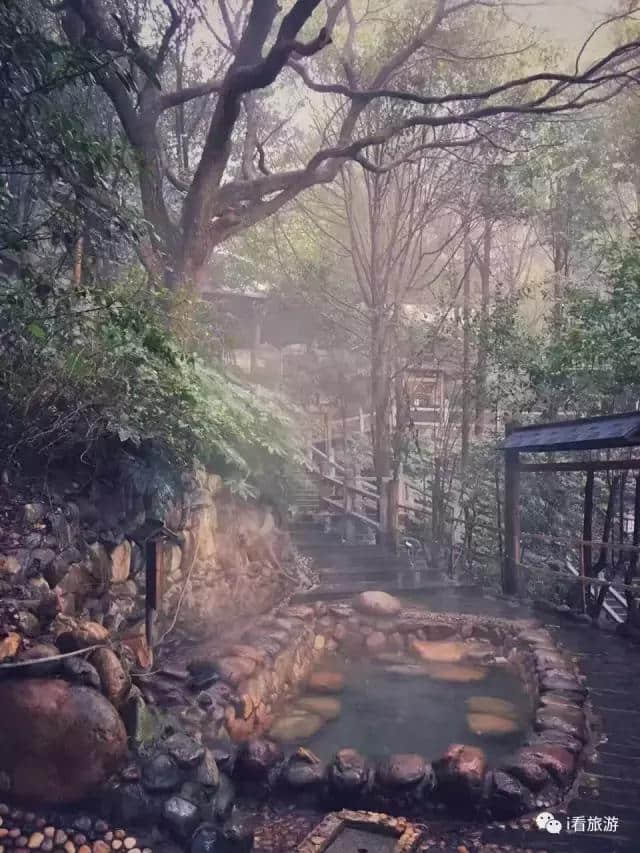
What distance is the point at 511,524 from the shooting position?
9.13 meters

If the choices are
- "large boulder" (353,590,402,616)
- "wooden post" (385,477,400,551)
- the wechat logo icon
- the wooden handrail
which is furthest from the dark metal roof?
the wooden handrail

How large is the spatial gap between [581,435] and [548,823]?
4.08m

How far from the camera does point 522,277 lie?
25859 mm

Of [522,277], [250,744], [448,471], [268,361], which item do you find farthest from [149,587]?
[522,277]

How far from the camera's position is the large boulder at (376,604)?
8.34 meters

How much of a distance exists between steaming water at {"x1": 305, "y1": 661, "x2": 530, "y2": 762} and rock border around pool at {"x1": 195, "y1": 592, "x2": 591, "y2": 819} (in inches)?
11.4

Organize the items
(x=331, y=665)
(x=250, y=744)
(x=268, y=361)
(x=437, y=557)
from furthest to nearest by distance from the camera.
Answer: (x=268, y=361) < (x=437, y=557) < (x=331, y=665) < (x=250, y=744)

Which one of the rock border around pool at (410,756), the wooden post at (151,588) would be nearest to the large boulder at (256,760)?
the rock border around pool at (410,756)

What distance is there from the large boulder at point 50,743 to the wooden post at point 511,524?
659 cm

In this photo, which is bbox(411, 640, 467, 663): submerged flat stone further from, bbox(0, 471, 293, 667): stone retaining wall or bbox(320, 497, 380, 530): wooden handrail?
bbox(320, 497, 380, 530): wooden handrail

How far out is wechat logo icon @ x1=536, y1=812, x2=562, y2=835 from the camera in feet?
13.0

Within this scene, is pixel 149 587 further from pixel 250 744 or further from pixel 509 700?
pixel 509 700

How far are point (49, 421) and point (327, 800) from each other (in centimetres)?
349

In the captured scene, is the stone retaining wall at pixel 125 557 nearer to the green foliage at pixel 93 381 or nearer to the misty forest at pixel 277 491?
the misty forest at pixel 277 491
